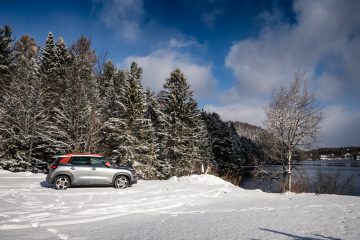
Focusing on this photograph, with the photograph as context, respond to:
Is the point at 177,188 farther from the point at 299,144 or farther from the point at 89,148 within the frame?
the point at 299,144

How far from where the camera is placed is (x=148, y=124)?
29344 millimetres

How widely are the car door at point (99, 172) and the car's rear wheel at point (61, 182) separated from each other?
3.91 feet

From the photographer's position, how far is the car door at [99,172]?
13.8 m

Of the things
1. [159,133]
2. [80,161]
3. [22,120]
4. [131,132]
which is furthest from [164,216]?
[22,120]

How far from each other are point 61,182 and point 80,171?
1.02m

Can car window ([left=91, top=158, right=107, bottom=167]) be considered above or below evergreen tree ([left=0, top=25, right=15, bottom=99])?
below

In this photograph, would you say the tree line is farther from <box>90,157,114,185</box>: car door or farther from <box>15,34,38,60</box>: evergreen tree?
<box>15,34,38,60</box>: evergreen tree

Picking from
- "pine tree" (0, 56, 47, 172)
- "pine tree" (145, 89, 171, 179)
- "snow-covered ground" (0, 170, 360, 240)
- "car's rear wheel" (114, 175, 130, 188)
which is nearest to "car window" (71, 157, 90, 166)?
"snow-covered ground" (0, 170, 360, 240)

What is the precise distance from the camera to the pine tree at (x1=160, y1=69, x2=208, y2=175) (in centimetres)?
2959

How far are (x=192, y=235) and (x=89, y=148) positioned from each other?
19684mm

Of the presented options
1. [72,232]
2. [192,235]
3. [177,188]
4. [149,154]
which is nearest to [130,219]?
[72,232]

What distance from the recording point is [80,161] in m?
13.9

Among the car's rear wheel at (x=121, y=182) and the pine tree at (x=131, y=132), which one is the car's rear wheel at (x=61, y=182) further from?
the pine tree at (x=131, y=132)

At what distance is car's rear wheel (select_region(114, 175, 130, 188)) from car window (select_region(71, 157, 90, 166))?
175cm
